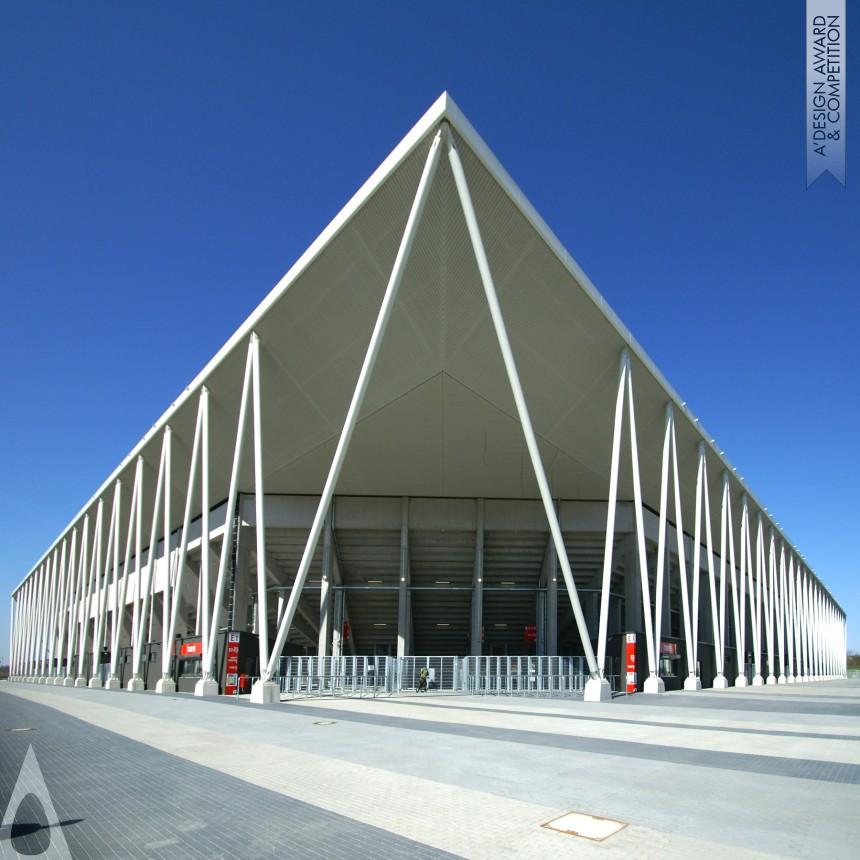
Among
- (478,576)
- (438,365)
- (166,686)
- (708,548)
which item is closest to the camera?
(438,365)

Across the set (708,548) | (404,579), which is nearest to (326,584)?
(404,579)

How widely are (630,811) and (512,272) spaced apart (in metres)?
18.5

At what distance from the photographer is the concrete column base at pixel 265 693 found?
2177 centimetres

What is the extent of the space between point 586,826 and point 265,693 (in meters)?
17.4

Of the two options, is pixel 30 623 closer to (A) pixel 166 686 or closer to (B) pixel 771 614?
(A) pixel 166 686

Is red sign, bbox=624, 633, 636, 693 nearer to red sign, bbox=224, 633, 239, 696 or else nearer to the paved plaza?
the paved plaza

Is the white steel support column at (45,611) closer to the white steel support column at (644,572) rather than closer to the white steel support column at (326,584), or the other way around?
the white steel support column at (326,584)

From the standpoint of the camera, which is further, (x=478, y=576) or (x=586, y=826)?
(x=478, y=576)

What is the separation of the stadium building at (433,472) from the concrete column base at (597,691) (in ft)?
0.22

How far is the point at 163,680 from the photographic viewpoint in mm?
32031

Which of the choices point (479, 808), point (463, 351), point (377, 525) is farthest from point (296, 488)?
point (479, 808)

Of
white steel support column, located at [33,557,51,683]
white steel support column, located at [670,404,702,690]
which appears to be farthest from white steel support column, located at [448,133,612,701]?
white steel support column, located at [33,557,51,683]

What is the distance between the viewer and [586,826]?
611cm

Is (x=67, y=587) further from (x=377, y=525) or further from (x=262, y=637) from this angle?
(x=262, y=637)
